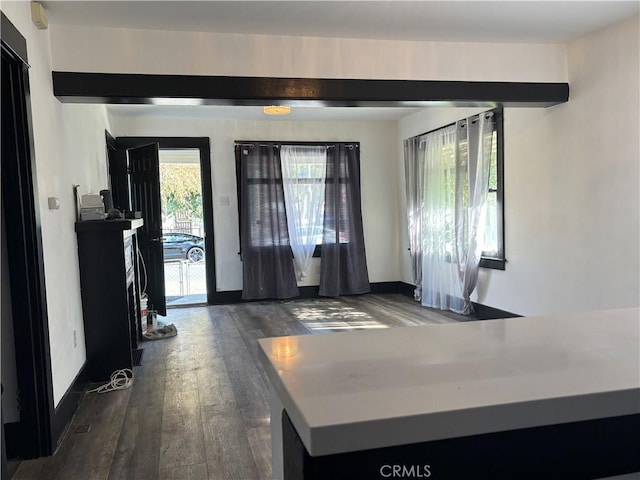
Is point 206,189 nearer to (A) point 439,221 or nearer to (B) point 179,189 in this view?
(B) point 179,189

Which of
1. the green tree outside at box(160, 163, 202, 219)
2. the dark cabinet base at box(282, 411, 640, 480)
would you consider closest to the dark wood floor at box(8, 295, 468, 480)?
the dark cabinet base at box(282, 411, 640, 480)

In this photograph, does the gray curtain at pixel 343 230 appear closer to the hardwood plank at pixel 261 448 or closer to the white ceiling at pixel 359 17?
the white ceiling at pixel 359 17

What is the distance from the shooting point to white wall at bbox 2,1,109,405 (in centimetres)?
252

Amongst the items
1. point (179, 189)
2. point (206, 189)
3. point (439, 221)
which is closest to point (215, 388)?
point (439, 221)

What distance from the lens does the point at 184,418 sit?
2.80 meters

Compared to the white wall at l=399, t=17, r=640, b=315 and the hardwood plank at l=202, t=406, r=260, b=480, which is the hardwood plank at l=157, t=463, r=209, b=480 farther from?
the white wall at l=399, t=17, r=640, b=315

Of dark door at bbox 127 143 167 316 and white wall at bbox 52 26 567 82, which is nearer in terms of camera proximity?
white wall at bbox 52 26 567 82

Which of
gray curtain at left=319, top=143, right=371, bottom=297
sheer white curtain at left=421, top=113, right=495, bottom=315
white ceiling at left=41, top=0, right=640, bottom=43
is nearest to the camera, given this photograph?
white ceiling at left=41, top=0, right=640, bottom=43

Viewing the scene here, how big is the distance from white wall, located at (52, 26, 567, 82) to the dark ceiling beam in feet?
0.17

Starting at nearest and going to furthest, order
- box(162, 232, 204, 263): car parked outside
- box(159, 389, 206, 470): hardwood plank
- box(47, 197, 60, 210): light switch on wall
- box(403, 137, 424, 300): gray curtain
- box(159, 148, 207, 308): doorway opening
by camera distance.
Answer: box(159, 389, 206, 470): hardwood plank, box(47, 197, 60, 210): light switch on wall, box(403, 137, 424, 300): gray curtain, box(159, 148, 207, 308): doorway opening, box(162, 232, 204, 263): car parked outside

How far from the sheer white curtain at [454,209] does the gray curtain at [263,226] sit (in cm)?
Result: 183

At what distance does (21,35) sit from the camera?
2357 millimetres

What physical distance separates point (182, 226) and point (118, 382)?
14.0 feet

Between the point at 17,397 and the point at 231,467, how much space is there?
1120 mm
